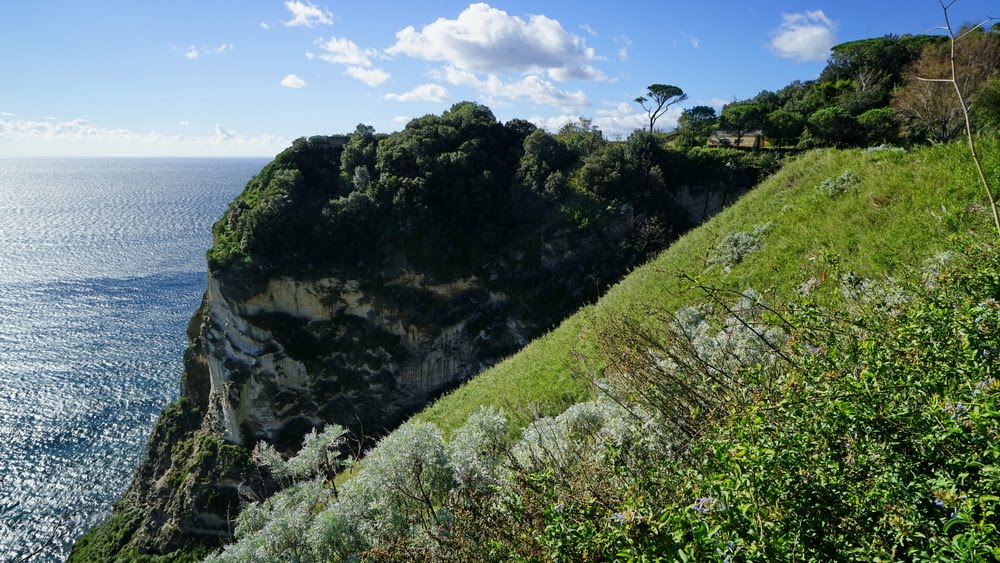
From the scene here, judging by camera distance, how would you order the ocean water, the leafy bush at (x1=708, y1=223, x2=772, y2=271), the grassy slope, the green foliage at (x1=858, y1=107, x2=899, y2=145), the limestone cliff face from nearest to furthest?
1. the grassy slope
2. the leafy bush at (x1=708, y1=223, x2=772, y2=271)
3. the green foliage at (x1=858, y1=107, x2=899, y2=145)
4. the limestone cliff face
5. the ocean water

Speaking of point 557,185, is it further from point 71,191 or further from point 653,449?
point 71,191

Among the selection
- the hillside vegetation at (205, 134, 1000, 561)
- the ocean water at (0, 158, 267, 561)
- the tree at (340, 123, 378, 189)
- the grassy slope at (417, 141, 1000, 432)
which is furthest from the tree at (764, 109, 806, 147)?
the ocean water at (0, 158, 267, 561)

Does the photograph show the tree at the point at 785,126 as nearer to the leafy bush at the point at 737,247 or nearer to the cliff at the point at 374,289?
the cliff at the point at 374,289

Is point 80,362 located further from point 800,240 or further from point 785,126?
point 785,126

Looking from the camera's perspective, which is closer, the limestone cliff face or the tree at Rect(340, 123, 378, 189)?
the limestone cliff face

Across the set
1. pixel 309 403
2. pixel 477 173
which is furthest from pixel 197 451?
pixel 477 173

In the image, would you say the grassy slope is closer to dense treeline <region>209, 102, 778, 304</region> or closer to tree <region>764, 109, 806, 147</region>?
dense treeline <region>209, 102, 778, 304</region>

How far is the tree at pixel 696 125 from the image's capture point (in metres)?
39.8

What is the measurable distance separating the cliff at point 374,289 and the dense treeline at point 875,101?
17.0ft

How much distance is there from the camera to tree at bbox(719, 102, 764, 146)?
1433 inches

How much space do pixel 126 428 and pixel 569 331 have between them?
140 ft

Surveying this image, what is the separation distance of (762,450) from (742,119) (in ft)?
131

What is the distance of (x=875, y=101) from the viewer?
1319 inches

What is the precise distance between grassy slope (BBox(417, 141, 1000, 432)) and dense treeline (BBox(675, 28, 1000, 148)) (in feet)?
38.6
